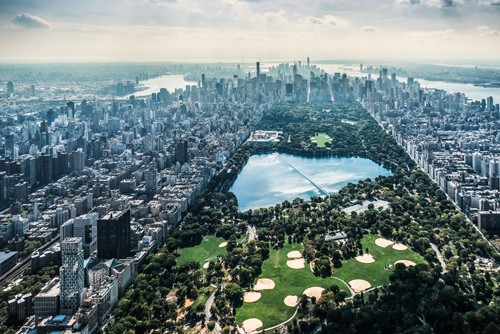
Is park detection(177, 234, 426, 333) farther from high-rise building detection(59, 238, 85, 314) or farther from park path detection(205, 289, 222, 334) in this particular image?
high-rise building detection(59, 238, 85, 314)

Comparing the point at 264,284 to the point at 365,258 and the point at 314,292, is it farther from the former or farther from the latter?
the point at 365,258

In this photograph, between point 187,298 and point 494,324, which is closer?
point 494,324

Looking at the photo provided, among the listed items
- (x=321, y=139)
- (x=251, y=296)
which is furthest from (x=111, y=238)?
(x=321, y=139)

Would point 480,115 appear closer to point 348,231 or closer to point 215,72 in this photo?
point 348,231

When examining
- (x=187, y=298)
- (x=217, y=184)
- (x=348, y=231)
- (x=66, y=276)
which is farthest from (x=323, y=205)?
(x=66, y=276)


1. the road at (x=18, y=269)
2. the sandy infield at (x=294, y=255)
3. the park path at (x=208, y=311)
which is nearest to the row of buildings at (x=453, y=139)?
the sandy infield at (x=294, y=255)

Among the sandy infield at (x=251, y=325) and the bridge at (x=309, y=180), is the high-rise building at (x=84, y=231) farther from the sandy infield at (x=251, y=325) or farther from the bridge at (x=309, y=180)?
the bridge at (x=309, y=180)
